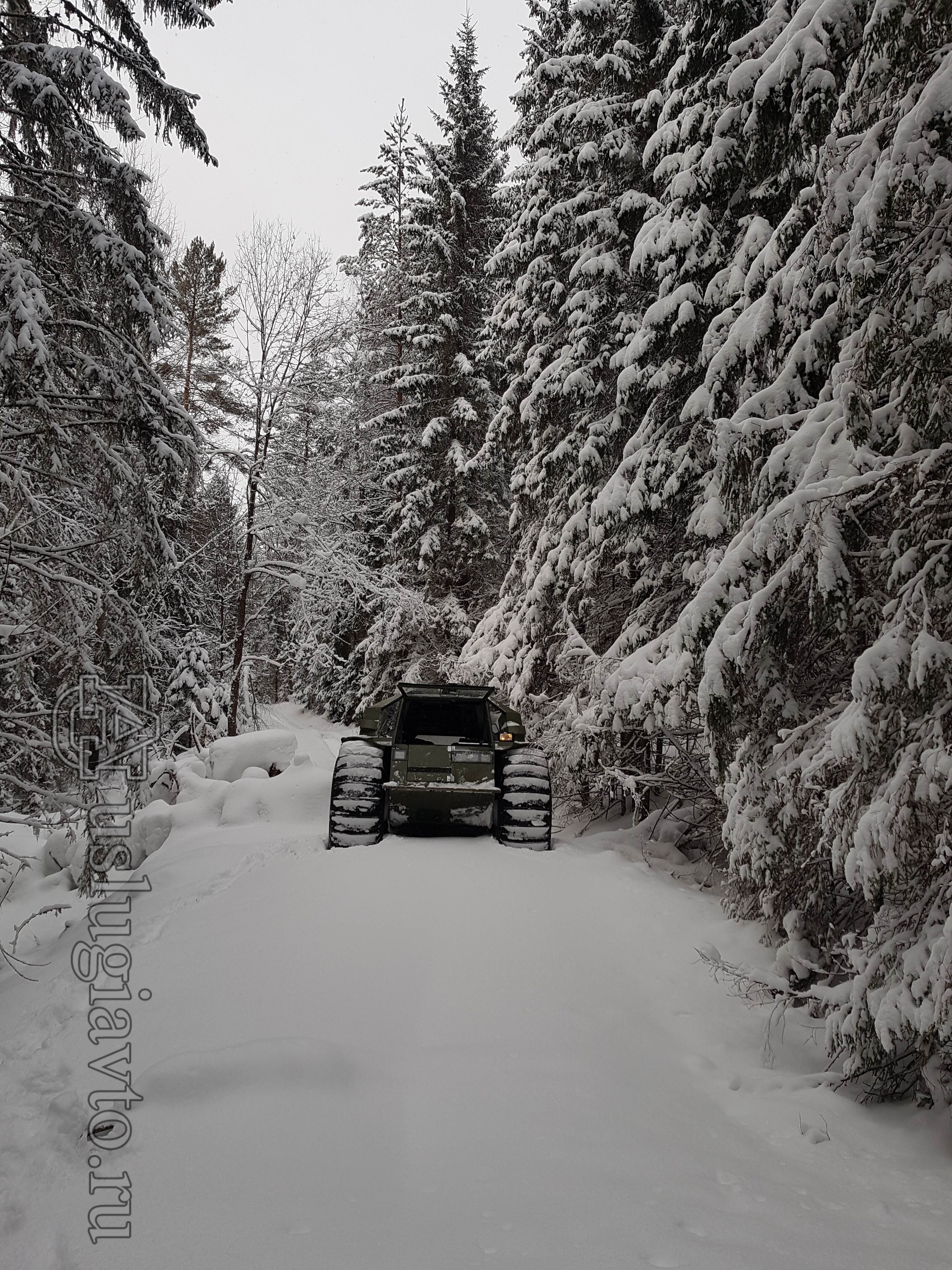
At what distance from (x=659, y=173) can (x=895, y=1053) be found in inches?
320

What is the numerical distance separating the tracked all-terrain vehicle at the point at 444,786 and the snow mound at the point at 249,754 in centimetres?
317

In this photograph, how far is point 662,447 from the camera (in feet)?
27.8

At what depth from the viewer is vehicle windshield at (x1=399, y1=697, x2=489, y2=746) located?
8.91 m

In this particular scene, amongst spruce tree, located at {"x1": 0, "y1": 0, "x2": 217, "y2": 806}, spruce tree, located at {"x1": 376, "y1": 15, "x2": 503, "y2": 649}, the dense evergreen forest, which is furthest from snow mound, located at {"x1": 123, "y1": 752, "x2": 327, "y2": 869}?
spruce tree, located at {"x1": 376, "y1": 15, "x2": 503, "y2": 649}

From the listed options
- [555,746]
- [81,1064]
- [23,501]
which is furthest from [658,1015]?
[23,501]

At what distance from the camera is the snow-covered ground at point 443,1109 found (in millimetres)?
2770

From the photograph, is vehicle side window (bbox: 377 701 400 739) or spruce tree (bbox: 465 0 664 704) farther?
spruce tree (bbox: 465 0 664 704)

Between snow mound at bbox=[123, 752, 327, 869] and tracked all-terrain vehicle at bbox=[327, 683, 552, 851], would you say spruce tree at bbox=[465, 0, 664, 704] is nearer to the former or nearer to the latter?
tracked all-terrain vehicle at bbox=[327, 683, 552, 851]

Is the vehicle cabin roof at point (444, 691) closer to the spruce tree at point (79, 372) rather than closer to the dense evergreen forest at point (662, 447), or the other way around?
the dense evergreen forest at point (662, 447)

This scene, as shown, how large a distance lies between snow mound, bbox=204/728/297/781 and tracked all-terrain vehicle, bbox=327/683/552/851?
317 centimetres

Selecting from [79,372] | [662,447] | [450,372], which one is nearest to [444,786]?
[662,447]

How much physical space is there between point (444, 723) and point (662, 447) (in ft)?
14.3

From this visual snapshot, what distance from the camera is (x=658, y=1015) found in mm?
4863

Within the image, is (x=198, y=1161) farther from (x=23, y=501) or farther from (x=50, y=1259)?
(x=23, y=501)
